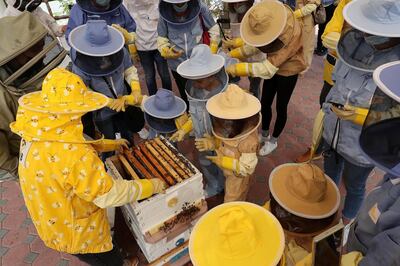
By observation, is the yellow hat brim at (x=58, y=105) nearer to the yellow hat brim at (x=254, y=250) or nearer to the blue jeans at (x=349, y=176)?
the yellow hat brim at (x=254, y=250)

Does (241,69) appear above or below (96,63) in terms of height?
below

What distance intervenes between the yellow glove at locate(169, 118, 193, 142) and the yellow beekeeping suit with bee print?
100 centimetres

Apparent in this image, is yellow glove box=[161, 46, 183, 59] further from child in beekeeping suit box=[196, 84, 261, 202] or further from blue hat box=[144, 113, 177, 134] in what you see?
child in beekeeping suit box=[196, 84, 261, 202]

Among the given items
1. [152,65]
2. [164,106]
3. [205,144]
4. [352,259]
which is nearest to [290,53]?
[205,144]

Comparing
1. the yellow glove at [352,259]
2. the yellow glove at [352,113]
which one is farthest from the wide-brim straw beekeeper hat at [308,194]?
the yellow glove at [352,259]

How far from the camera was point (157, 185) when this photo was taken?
2307 millimetres

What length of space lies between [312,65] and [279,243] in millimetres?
4717

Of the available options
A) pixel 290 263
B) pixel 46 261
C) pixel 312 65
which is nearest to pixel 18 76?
pixel 46 261

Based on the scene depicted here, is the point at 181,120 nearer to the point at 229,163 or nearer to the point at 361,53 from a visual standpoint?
the point at 229,163

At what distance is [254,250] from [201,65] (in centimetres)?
172

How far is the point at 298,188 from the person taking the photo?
2.40 metres

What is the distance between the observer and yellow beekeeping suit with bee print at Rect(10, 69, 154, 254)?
1.98 meters

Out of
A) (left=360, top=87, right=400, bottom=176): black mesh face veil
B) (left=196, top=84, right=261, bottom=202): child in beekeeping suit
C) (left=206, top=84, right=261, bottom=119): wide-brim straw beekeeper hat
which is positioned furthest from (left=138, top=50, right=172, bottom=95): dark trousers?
(left=360, top=87, right=400, bottom=176): black mesh face veil

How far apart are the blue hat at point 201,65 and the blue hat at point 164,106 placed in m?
0.53
